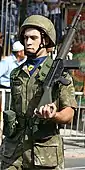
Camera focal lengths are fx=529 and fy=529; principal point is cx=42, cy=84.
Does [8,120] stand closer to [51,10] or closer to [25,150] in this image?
[25,150]

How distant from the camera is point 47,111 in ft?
10.6

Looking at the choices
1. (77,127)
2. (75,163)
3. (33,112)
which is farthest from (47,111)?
(77,127)

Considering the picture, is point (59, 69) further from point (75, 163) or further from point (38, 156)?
point (75, 163)

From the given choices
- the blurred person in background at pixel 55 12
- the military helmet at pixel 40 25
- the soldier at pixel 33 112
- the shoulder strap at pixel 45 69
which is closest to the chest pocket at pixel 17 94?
the soldier at pixel 33 112

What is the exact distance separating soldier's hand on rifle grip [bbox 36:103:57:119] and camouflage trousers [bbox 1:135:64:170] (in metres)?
0.40

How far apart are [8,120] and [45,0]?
9.30m

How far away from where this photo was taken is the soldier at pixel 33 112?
142 inches

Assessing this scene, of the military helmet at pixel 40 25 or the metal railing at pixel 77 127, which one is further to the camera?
→ the metal railing at pixel 77 127

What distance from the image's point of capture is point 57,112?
3453mm

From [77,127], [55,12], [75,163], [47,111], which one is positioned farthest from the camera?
[55,12]

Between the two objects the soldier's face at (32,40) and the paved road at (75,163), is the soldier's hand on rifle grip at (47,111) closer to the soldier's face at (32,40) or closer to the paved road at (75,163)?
the soldier's face at (32,40)

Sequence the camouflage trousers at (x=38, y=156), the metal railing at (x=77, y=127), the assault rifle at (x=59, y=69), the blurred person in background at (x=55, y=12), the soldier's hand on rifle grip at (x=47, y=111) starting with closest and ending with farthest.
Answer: the soldier's hand on rifle grip at (x=47, y=111)
the assault rifle at (x=59, y=69)
the camouflage trousers at (x=38, y=156)
the metal railing at (x=77, y=127)
the blurred person in background at (x=55, y=12)

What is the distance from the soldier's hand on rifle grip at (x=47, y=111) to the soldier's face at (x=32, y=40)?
21.0 inches

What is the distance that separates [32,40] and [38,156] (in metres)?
0.80
